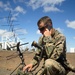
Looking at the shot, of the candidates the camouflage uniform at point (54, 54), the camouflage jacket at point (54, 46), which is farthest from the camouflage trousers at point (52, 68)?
the camouflage jacket at point (54, 46)

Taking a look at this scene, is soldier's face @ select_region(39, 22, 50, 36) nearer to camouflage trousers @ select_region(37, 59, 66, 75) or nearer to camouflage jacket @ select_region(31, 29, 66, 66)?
camouflage jacket @ select_region(31, 29, 66, 66)

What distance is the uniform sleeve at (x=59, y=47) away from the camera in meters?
4.63

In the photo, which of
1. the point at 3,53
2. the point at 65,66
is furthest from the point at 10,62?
the point at 65,66

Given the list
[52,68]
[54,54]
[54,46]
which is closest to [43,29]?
[54,46]

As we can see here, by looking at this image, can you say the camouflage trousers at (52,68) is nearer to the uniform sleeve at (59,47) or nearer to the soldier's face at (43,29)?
the uniform sleeve at (59,47)

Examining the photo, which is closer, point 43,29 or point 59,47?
point 59,47

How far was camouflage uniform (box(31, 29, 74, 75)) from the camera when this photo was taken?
462 cm

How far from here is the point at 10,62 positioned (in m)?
19.2

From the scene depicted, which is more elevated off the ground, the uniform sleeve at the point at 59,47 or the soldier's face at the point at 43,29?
the soldier's face at the point at 43,29

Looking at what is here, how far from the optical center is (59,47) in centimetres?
471

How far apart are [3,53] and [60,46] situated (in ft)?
49.0

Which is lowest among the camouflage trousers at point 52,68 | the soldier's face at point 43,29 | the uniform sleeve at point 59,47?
the camouflage trousers at point 52,68

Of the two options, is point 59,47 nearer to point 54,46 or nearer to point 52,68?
point 54,46

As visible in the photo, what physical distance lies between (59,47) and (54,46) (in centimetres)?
11
